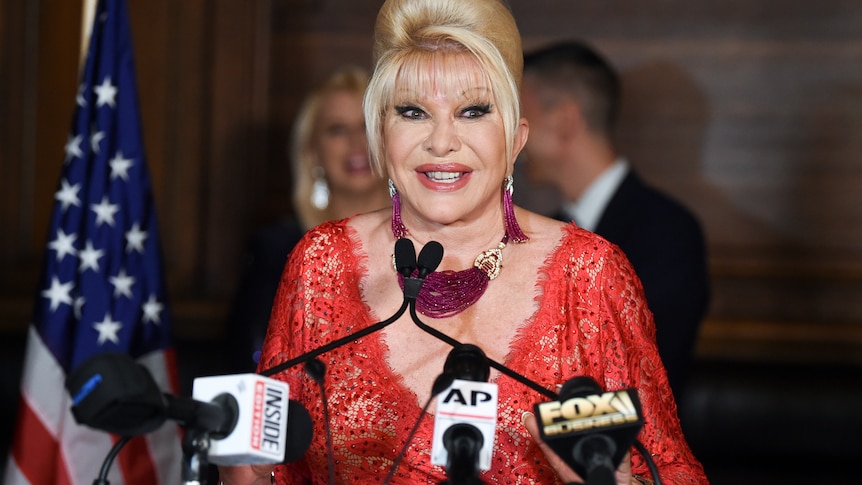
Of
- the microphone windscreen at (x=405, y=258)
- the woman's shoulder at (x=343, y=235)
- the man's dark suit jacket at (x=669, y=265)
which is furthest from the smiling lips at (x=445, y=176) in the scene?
the man's dark suit jacket at (x=669, y=265)

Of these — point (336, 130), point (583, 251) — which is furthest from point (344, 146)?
point (583, 251)

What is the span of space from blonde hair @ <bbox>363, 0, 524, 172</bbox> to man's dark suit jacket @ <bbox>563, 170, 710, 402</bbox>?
1533 mm

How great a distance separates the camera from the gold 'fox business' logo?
1573 mm

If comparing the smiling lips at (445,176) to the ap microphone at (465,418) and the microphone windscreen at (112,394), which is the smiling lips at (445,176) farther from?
the microphone windscreen at (112,394)

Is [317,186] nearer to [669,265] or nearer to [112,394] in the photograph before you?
[669,265]

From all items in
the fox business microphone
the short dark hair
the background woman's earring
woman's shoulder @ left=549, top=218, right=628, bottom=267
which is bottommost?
the fox business microphone

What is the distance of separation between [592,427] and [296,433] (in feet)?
1.54

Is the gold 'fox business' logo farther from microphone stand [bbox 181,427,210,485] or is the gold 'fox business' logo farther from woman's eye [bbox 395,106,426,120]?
woman's eye [bbox 395,106,426,120]

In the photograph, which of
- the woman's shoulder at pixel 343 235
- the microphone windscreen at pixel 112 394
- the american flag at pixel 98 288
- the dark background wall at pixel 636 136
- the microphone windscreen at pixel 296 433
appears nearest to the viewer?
the microphone windscreen at pixel 112 394

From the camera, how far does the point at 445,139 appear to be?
2.14 meters

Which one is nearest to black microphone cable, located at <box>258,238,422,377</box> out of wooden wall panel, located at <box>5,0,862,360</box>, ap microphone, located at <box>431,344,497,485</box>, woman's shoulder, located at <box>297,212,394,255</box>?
ap microphone, located at <box>431,344,497,485</box>

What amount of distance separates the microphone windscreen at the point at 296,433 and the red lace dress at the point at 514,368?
37 centimetres

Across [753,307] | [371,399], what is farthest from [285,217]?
[371,399]

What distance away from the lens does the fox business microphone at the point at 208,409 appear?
148 centimetres
